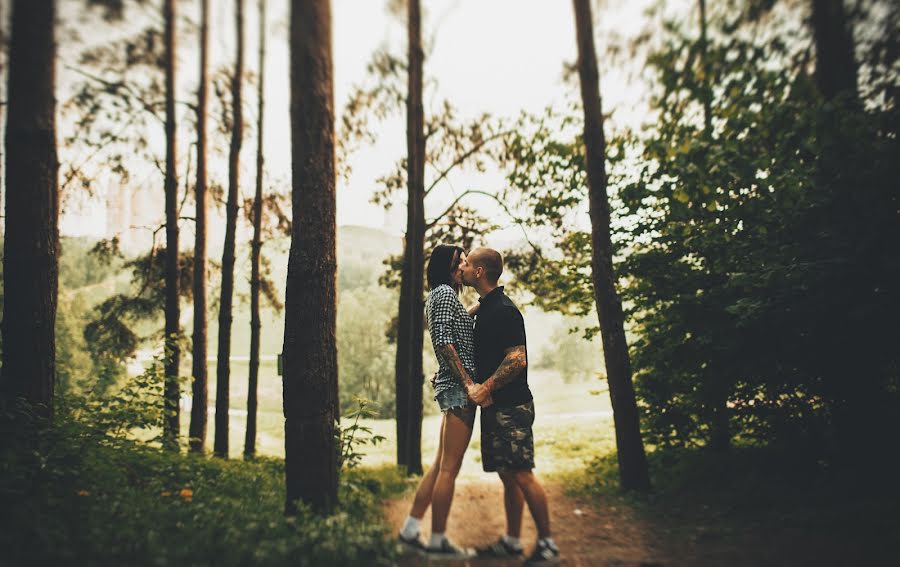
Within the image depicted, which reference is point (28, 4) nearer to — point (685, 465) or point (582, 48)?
point (582, 48)

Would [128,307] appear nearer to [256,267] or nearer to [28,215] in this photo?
[256,267]

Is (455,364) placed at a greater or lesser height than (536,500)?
greater

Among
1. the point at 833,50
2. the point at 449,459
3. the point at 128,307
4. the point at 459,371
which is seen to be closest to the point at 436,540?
the point at 449,459

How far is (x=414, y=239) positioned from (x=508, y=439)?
18.7 feet

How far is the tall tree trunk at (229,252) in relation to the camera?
1043 centimetres

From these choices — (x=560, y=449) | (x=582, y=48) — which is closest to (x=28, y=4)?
(x=582, y=48)

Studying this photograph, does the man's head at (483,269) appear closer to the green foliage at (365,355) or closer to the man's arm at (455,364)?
the man's arm at (455,364)

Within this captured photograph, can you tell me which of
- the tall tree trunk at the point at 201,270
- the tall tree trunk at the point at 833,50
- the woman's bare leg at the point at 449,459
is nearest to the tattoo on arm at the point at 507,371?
the woman's bare leg at the point at 449,459

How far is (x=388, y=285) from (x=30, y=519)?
31.5ft

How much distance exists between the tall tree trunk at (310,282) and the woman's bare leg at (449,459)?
1062mm

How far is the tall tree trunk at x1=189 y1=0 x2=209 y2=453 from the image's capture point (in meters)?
9.99

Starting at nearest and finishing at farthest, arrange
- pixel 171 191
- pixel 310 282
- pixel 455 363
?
pixel 455 363, pixel 310 282, pixel 171 191

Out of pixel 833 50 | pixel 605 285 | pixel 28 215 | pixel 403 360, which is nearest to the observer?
pixel 28 215

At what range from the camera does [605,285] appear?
240 inches
